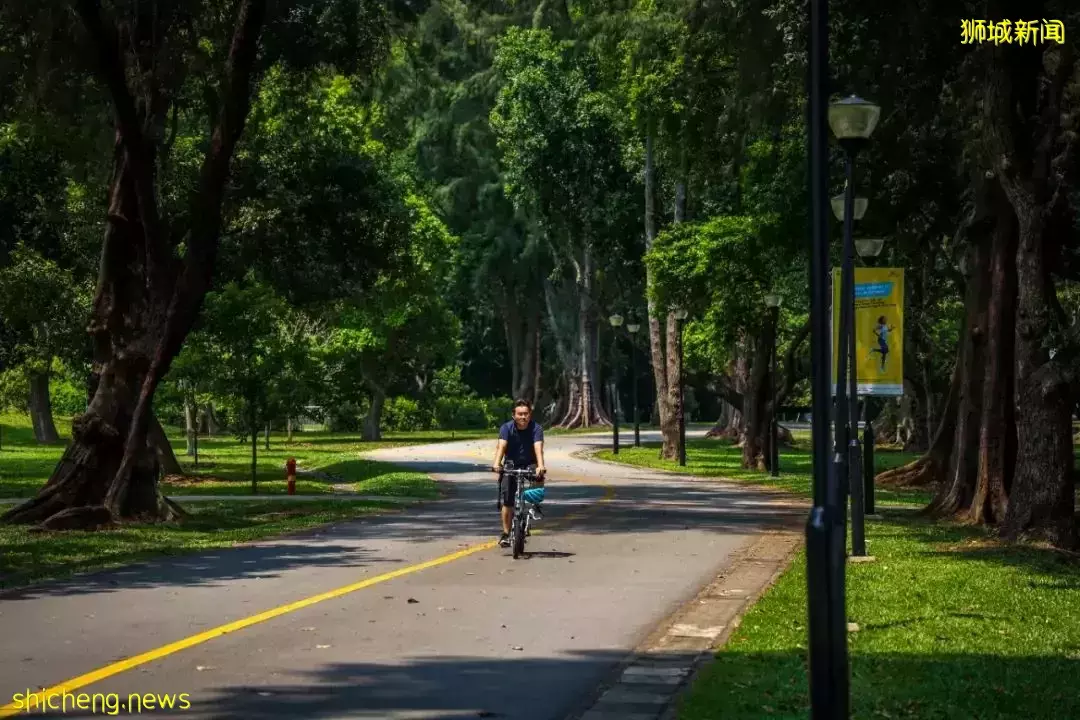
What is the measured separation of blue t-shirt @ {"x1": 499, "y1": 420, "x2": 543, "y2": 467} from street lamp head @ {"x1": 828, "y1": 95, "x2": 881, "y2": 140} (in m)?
4.67

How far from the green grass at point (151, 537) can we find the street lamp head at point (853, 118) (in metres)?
9.08

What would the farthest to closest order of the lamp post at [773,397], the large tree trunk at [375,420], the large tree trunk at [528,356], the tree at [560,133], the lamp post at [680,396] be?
the large tree trunk at [528,356] → the large tree trunk at [375,420] → the tree at [560,133] → the lamp post at [680,396] → the lamp post at [773,397]

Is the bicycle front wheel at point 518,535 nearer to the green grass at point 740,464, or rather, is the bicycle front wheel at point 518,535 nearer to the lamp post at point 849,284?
the lamp post at point 849,284

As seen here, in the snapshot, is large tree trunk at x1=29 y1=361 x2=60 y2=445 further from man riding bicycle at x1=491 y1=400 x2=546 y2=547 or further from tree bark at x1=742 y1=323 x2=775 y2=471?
man riding bicycle at x1=491 y1=400 x2=546 y2=547

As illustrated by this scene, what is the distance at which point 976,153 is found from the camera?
86.6 feet

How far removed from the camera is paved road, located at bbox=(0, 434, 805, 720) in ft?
34.7

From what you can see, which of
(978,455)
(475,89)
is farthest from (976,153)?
(475,89)

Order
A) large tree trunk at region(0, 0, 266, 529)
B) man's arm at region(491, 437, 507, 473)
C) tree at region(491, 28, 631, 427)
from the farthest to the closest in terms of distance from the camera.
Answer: tree at region(491, 28, 631, 427), large tree trunk at region(0, 0, 266, 529), man's arm at region(491, 437, 507, 473)

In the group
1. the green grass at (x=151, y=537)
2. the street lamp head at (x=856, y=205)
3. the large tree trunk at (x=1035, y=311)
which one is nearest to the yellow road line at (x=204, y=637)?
the green grass at (x=151, y=537)

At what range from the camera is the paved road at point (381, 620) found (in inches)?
417

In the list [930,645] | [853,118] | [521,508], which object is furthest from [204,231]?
[930,645]

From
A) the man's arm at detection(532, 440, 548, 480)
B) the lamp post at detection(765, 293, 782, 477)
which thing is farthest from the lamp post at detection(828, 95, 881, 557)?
the lamp post at detection(765, 293, 782, 477)

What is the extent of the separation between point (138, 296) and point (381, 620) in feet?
46.5

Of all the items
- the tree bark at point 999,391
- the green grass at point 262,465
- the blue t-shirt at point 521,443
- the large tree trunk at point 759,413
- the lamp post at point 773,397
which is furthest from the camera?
the large tree trunk at point 759,413
